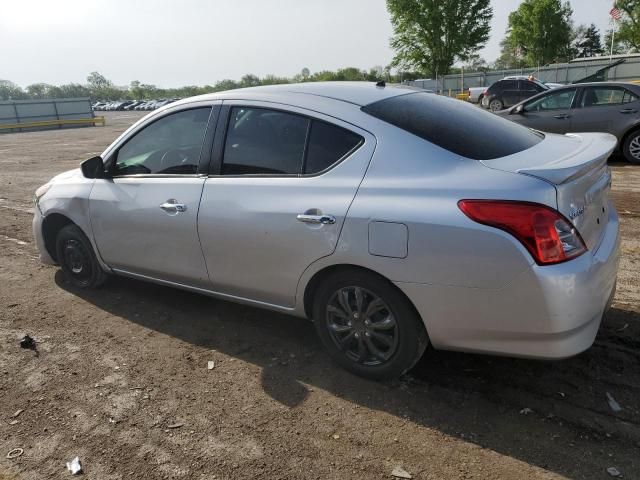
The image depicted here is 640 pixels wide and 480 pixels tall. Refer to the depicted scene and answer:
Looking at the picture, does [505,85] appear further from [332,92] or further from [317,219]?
[317,219]

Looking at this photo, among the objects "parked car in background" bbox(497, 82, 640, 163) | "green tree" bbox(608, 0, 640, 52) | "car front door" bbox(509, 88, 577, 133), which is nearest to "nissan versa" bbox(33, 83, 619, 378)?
"parked car in background" bbox(497, 82, 640, 163)

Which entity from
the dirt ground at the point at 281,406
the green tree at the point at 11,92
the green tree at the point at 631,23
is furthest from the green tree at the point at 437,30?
the green tree at the point at 11,92

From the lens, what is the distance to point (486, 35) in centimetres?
4166

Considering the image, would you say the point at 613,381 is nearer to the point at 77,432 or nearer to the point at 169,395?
the point at 169,395

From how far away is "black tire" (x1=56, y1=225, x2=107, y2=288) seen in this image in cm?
466

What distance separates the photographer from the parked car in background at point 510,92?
22.1 metres

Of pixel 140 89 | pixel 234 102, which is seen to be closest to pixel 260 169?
pixel 234 102

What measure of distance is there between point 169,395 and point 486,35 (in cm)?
4434

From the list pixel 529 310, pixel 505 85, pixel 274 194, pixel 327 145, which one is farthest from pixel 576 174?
pixel 505 85

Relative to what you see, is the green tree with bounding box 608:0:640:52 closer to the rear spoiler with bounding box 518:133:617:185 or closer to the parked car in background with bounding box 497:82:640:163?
the parked car in background with bounding box 497:82:640:163

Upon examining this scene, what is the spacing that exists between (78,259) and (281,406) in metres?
2.75

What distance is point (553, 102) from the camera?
10.5 metres

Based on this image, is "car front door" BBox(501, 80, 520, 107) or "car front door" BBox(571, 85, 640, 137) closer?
"car front door" BBox(571, 85, 640, 137)

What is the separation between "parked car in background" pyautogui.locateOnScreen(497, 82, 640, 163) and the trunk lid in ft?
21.3
